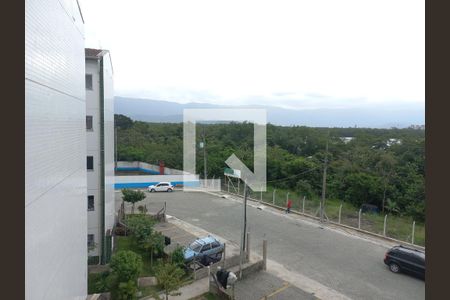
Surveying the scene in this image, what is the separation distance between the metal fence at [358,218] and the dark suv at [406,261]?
8.83ft

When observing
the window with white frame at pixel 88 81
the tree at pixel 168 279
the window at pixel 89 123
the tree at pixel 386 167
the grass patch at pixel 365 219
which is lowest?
the grass patch at pixel 365 219

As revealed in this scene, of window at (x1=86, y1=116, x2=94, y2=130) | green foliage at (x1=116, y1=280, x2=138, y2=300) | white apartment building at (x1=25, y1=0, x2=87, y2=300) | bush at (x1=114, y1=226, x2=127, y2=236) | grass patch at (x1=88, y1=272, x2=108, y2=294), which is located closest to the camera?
white apartment building at (x1=25, y1=0, x2=87, y2=300)

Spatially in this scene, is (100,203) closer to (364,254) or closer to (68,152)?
(68,152)

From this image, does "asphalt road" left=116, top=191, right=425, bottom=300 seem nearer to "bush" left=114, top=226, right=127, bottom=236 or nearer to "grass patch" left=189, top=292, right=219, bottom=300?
"grass patch" left=189, top=292, right=219, bottom=300

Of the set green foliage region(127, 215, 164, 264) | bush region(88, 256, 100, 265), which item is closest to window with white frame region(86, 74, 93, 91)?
green foliage region(127, 215, 164, 264)

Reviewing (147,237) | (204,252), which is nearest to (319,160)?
(204,252)

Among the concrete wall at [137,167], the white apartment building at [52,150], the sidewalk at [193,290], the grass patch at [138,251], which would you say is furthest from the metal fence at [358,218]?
the white apartment building at [52,150]

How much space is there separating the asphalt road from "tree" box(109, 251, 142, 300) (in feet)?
16.5

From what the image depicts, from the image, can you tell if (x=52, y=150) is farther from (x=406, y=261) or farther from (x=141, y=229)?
(x=406, y=261)

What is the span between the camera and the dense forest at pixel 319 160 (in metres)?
18.2

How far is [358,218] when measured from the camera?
1545cm

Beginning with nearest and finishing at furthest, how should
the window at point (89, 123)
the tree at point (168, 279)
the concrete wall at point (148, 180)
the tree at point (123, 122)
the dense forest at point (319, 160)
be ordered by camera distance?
the tree at point (168, 279) → the window at point (89, 123) → the dense forest at point (319, 160) → the concrete wall at point (148, 180) → the tree at point (123, 122)

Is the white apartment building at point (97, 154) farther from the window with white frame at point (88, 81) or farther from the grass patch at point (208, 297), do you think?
the grass patch at point (208, 297)

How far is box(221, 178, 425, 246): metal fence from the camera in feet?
42.8
